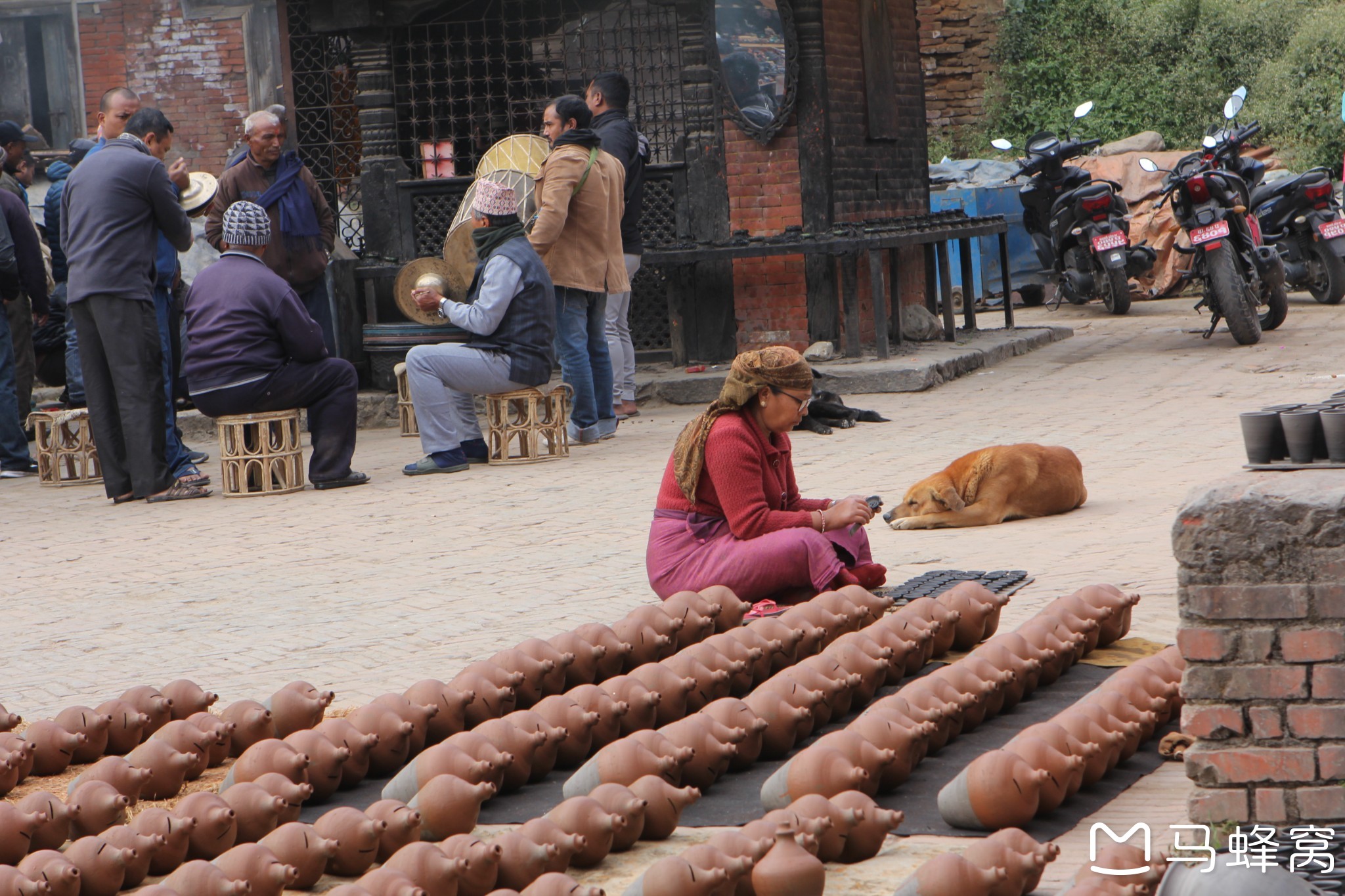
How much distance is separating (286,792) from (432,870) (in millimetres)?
673

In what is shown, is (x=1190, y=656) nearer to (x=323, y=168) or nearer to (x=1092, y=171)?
(x=323, y=168)

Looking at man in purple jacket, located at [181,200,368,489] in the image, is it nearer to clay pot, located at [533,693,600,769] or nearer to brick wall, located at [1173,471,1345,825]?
clay pot, located at [533,693,600,769]

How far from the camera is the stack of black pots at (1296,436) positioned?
9.58 feet

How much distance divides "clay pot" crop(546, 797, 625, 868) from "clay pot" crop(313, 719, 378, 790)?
823mm

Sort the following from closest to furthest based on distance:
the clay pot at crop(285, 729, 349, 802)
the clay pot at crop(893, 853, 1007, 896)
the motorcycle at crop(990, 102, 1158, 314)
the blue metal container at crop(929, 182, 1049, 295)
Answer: the clay pot at crop(893, 853, 1007, 896) < the clay pot at crop(285, 729, 349, 802) < the motorcycle at crop(990, 102, 1158, 314) < the blue metal container at crop(929, 182, 1049, 295)

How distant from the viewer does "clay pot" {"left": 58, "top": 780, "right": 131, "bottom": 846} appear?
3455mm

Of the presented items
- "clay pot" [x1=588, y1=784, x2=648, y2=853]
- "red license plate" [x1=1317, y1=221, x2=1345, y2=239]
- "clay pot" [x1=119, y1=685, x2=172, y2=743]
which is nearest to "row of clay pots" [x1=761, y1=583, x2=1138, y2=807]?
"clay pot" [x1=588, y1=784, x2=648, y2=853]

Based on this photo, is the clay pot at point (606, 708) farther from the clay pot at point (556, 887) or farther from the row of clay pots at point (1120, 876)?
the row of clay pots at point (1120, 876)

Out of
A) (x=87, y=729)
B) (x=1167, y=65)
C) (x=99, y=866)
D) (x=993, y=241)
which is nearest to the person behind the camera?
(x=99, y=866)

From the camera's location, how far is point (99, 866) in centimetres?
313

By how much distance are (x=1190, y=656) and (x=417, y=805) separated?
5.39 ft

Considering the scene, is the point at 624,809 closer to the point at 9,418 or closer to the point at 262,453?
the point at 262,453

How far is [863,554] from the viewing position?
5.41m

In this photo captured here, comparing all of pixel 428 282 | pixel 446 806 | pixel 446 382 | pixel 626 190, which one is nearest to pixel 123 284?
pixel 446 382
